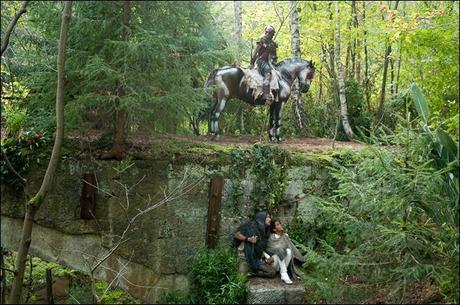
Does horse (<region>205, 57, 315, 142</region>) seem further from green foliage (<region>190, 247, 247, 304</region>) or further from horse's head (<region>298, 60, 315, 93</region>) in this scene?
green foliage (<region>190, 247, 247, 304</region>)

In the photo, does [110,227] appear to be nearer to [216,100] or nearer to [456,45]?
[216,100]

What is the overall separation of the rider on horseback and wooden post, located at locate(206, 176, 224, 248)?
2.31 meters

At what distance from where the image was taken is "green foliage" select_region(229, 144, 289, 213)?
8664 mm

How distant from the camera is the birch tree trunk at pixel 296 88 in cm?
1177

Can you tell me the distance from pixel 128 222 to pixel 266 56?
4.59 metres

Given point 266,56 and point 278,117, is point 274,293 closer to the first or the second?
point 278,117

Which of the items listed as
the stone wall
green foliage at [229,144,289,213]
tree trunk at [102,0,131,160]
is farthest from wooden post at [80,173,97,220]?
green foliage at [229,144,289,213]

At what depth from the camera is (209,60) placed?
7.96 metres

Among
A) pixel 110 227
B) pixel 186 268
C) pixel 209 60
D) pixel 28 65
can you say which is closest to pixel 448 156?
pixel 209 60

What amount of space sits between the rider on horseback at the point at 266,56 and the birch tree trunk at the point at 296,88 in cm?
219

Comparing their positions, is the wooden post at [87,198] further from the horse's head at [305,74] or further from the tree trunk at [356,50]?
the tree trunk at [356,50]

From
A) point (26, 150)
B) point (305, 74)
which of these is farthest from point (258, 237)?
point (26, 150)

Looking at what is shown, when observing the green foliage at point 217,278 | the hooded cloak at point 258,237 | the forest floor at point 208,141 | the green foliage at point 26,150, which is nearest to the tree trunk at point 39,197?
the green foliage at point 26,150

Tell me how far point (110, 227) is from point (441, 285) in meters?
5.27
